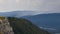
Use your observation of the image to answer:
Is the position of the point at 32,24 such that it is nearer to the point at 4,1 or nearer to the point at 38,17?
the point at 38,17

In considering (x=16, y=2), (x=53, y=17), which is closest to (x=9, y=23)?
(x=53, y=17)

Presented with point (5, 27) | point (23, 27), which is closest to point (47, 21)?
point (23, 27)

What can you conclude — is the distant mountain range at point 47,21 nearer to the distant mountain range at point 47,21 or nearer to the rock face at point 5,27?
the distant mountain range at point 47,21

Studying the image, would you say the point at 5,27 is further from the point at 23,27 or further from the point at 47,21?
the point at 47,21

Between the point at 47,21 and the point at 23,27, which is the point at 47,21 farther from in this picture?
the point at 23,27

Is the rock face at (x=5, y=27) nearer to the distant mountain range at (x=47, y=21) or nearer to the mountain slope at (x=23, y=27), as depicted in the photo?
the mountain slope at (x=23, y=27)

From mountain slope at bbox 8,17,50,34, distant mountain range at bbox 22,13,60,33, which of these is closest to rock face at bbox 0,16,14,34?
mountain slope at bbox 8,17,50,34

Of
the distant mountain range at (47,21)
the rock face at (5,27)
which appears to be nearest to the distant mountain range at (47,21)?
the distant mountain range at (47,21)
